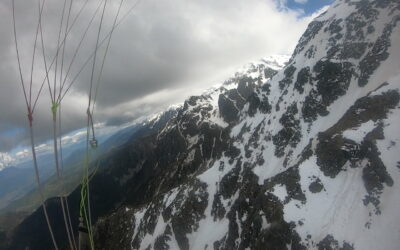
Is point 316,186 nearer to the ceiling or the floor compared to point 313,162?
nearer to the floor

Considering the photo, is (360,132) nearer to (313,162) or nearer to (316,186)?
(313,162)

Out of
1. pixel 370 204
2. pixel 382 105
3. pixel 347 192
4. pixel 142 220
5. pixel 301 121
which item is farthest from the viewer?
pixel 142 220

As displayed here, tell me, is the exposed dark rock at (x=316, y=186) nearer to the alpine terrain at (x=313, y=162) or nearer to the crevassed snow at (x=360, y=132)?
the alpine terrain at (x=313, y=162)

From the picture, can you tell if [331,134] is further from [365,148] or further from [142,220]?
[142,220]

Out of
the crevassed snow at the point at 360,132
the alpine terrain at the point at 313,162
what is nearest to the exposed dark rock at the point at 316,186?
the alpine terrain at the point at 313,162

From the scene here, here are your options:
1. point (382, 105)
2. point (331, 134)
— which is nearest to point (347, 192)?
point (331, 134)

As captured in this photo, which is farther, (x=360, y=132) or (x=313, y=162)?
(x=313, y=162)

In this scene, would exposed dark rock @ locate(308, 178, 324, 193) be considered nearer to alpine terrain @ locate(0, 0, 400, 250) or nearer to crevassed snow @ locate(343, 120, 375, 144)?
alpine terrain @ locate(0, 0, 400, 250)

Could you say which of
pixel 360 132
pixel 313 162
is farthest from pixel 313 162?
pixel 360 132
